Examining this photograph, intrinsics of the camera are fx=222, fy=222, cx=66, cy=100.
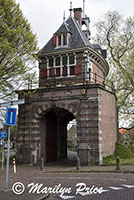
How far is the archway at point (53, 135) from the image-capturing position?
64.7 ft

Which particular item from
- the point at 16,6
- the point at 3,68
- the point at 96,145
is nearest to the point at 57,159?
the point at 96,145

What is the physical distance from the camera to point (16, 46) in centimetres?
1546

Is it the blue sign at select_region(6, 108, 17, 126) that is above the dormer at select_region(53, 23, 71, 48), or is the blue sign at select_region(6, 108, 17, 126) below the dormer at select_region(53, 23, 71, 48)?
below

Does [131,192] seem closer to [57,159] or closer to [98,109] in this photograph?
[98,109]

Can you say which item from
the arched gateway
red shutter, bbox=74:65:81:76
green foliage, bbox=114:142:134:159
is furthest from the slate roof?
green foliage, bbox=114:142:134:159

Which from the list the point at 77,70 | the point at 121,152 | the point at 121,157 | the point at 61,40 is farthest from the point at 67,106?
the point at 61,40

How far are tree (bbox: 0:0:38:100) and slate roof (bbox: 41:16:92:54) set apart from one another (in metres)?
5.44

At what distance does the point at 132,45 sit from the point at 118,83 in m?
5.13

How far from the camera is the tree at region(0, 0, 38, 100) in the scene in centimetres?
1431

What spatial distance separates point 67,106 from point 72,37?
26.2 feet

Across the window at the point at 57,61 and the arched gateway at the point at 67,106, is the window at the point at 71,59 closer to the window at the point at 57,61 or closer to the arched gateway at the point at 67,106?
the arched gateway at the point at 67,106

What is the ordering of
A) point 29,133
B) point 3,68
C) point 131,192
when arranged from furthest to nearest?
point 29,133
point 3,68
point 131,192

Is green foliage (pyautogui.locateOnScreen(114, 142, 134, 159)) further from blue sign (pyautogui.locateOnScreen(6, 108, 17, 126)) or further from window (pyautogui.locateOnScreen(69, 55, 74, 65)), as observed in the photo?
blue sign (pyautogui.locateOnScreen(6, 108, 17, 126))

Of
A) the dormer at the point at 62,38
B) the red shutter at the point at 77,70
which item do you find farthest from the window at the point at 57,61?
the red shutter at the point at 77,70
